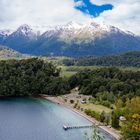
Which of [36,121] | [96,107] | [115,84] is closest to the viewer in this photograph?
[36,121]

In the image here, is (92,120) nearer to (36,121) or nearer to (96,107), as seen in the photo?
(36,121)

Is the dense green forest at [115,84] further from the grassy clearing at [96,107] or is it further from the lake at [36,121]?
the lake at [36,121]

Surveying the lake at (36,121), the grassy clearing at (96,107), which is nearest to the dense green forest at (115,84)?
the grassy clearing at (96,107)

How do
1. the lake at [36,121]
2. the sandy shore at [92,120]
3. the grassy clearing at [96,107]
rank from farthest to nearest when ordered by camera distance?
the grassy clearing at [96,107], the lake at [36,121], the sandy shore at [92,120]

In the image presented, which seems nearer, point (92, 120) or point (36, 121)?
point (92, 120)

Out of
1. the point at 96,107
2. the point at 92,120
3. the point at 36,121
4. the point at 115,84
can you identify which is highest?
the point at 115,84

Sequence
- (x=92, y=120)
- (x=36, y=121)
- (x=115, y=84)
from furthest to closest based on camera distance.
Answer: (x=115, y=84) → (x=36, y=121) → (x=92, y=120)

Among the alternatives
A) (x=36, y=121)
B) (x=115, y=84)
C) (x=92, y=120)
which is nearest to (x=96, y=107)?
(x=92, y=120)

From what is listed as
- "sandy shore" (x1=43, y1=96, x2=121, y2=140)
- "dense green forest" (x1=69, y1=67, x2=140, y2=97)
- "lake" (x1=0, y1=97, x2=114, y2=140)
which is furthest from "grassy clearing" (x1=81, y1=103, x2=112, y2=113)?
"dense green forest" (x1=69, y1=67, x2=140, y2=97)
